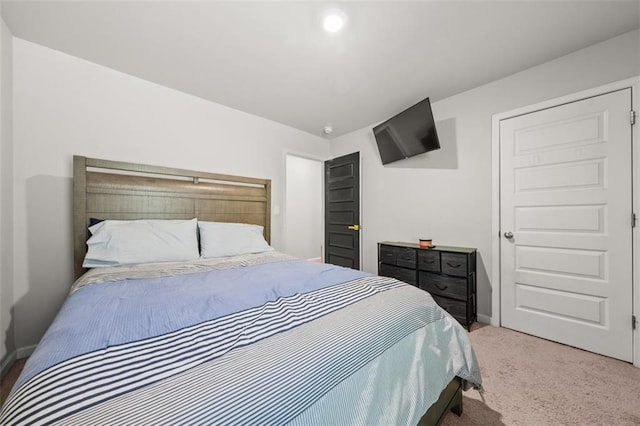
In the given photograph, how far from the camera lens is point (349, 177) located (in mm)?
3934

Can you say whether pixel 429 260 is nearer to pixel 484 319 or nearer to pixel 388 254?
pixel 388 254

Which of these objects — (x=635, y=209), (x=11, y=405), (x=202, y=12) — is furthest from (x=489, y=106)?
(x=11, y=405)

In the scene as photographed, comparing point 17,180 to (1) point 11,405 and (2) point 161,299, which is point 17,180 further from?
(1) point 11,405

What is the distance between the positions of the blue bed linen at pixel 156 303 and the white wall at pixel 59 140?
1203 millimetres

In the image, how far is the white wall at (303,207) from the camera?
211 inches

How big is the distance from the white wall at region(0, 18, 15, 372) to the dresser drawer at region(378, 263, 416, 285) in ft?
11.0

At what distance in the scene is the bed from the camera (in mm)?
527

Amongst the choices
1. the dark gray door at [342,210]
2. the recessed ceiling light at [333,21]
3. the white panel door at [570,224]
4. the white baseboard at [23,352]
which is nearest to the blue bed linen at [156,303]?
the white baseboard at [23,352]

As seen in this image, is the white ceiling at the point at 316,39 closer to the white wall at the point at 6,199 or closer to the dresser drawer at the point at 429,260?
the white wall at the point at 6,199

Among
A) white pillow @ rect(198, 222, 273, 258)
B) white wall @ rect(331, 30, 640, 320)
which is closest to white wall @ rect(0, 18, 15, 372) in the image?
white pillow @ rect(198, 222, 273, 258)

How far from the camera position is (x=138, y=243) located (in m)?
1.92

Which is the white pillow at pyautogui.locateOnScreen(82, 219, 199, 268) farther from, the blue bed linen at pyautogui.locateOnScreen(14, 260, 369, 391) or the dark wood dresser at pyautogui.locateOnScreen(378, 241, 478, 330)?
the dark wood dresser at pyautogui.locateOnScreen(378, 241, 478, 330)

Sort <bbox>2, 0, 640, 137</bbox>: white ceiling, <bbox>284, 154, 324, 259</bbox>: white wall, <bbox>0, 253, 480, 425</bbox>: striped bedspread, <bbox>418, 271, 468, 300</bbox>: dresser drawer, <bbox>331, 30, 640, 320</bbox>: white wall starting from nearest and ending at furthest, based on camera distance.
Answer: <bbox>0, 253, 480, 425</bbox>: striped bedspread, <bbox>2, 0, 640, 137</bbox>: white ceiling, <bbox>331, 30, 640, 320</bbox>: white wall, <bbox>418, 271, 468, 300</bbox>: dresser drawer, <bbox>284, 154, 324, 259</bbox>: white wall

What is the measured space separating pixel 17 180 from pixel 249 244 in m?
1.86
